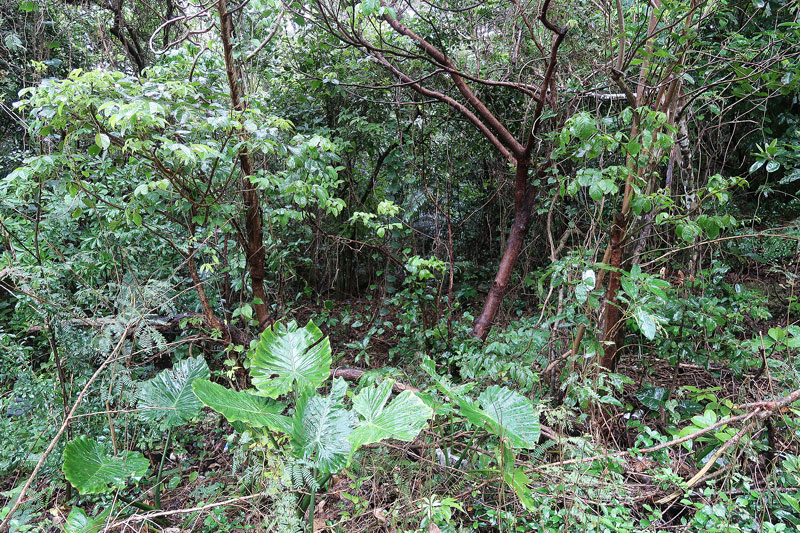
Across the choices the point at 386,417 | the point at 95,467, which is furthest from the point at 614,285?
the point at 95,467

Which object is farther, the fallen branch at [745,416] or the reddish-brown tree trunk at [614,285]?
the reddish-brown tree trunk at [614,285]

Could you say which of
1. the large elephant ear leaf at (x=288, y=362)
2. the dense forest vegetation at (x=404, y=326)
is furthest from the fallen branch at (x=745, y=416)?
the large elephant ear leaf at (x=288, y=362)

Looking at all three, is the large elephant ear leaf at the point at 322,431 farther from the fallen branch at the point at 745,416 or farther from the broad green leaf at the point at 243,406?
the fallen branch at the point at 745,416

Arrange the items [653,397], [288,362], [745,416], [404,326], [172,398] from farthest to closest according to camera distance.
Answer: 1. [404,326]
2. [653,397]
3. [172,398]
4. [288,362]
5. [745,416]

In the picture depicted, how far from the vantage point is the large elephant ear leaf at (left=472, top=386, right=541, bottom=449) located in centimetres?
170

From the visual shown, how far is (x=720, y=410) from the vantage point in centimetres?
192

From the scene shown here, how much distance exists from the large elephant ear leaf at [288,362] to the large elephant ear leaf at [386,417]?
253 millimetres

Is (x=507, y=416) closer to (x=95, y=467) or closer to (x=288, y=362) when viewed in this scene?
(x=288, y=362)

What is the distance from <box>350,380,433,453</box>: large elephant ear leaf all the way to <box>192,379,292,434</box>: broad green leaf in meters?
0.32

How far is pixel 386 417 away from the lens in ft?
5.45

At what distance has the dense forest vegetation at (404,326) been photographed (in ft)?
5.68

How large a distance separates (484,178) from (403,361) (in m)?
2.18

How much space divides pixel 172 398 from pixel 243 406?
1.84 ft

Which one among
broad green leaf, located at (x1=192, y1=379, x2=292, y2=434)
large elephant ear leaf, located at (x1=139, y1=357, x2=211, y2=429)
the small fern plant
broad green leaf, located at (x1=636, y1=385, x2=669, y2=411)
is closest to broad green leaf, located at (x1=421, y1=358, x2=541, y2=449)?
the small fern plant
